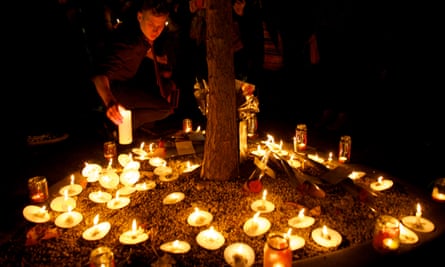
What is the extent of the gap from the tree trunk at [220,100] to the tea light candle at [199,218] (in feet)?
2.98

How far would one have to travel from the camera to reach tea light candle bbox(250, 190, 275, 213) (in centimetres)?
364

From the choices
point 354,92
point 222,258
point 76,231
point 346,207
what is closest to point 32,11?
point 76,231

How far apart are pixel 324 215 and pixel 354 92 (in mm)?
5041

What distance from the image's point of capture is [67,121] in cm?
767

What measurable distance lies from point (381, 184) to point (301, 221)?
4.55 feet

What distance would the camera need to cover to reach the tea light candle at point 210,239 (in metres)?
3.04

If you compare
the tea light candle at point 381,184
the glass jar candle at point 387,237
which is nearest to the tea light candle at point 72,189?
the glass jar candle at point 387,237

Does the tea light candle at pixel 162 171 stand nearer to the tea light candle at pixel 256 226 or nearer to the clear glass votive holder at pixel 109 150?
the clear glass votive holder at pixel 109 150

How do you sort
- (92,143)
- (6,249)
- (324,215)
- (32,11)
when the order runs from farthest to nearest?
(92,143) < (32,11) < (324,215) < (6,249)

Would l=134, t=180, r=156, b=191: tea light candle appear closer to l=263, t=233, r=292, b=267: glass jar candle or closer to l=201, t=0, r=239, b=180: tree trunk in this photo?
l=201, t=0, r=239, b=180: tree trunk

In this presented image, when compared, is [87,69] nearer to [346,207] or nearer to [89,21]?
[89,21]

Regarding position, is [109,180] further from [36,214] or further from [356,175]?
[356,175]

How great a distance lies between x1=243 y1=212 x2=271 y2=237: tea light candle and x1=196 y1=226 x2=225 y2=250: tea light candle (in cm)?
26

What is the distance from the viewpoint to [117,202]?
3830 mm
